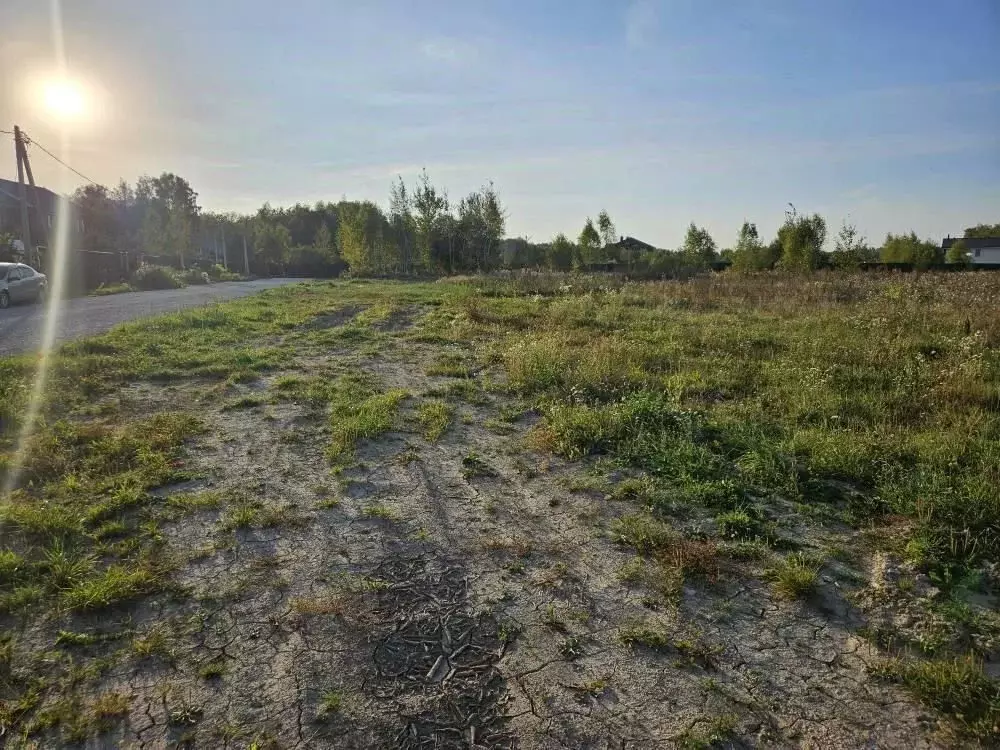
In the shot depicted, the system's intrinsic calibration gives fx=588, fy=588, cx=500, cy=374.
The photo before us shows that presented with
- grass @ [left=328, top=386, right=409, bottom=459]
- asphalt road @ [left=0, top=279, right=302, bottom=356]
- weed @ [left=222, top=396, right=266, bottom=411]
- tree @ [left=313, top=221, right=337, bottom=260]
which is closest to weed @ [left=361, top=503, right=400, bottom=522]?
grass @ [left=328, top=386, right=409, bottom=459]

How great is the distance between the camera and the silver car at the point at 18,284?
1745 centimetres

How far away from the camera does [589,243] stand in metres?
44.0

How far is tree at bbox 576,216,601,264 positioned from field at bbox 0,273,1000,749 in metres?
37.3

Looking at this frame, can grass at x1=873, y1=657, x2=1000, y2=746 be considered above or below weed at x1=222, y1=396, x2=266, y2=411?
below

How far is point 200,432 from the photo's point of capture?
226 inches

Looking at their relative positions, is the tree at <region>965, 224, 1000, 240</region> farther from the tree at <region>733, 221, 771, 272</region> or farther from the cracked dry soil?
the cracked dry soil

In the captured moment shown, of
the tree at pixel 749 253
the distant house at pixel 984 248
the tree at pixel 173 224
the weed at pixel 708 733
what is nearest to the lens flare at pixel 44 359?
the weed at pixel 708 733

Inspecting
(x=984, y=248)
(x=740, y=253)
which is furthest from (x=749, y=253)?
(x=984, y=248)

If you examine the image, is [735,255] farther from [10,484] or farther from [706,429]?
[10,484]

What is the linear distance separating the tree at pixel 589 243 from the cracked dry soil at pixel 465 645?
→ 41.1 meters

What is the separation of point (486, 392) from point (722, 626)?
4.73 metres

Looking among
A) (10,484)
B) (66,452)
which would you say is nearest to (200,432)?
(66,452)

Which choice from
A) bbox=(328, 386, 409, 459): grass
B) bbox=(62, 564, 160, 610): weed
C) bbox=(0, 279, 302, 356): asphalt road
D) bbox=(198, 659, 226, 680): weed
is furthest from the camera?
bbox=(0, 279, 302, 356): asphalt road

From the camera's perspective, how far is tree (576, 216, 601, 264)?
43844 mm
